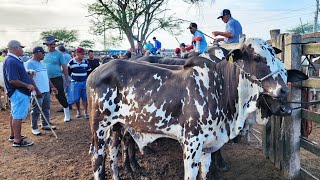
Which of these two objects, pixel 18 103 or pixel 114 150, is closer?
pixel 114 150

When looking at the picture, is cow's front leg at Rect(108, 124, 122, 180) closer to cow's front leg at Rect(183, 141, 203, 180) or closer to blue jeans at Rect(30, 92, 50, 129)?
cow's front leg at Rect(183, 141, 203, 180)

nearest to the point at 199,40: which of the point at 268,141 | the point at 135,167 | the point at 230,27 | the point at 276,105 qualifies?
the point at 230,27

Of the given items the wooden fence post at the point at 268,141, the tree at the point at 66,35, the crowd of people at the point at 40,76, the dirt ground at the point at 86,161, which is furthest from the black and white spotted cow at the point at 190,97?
the tree at the point at 66,35

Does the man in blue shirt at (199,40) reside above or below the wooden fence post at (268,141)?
above

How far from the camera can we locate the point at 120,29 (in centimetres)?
2411

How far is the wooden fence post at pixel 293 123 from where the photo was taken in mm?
4648

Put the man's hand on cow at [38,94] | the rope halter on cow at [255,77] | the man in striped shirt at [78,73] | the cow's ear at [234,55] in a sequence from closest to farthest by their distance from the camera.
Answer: the rope halter on cow at [255,77] → the cow's ear at [234,55] → the man's hand on cow at [38,94] → the man in striped shirt at [78,73]

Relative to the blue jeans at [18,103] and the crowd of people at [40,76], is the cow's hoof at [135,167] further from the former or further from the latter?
the blue jeans at [18,103]

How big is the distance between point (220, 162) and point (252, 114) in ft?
6.11

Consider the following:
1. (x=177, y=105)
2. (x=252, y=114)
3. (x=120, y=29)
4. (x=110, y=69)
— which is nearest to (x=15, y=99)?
(x=110, y=69)

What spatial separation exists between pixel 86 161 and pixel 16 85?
226 centimetres

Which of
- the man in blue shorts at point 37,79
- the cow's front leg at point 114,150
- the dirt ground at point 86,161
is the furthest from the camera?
the man in blue shorts at point 37,79

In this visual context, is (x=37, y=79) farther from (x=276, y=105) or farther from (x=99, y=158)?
(x=276, y=105)

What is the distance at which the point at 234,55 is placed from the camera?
3.56 m
